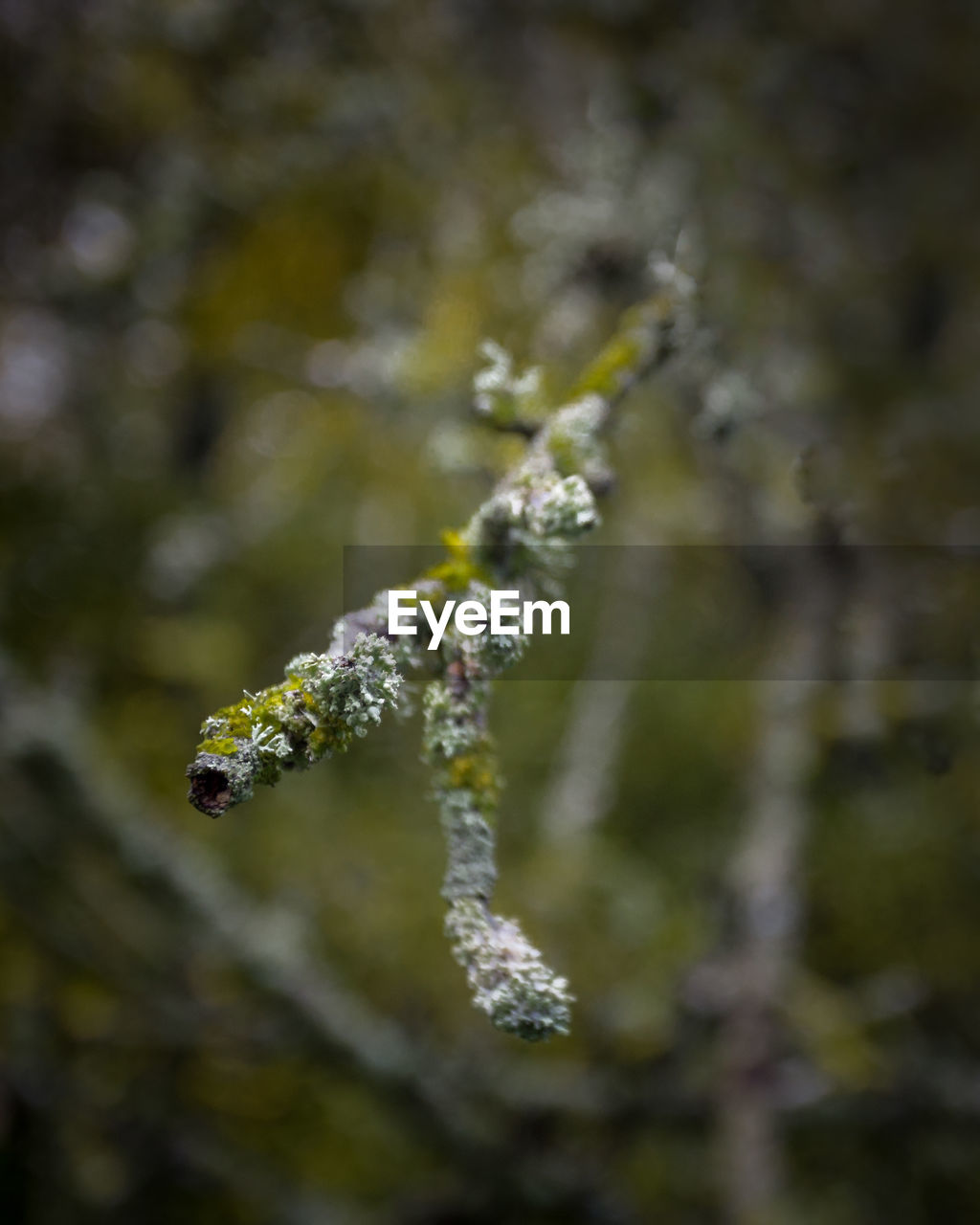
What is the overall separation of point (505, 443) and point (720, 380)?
0.38 m

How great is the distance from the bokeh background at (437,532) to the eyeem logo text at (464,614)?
1.47 meters

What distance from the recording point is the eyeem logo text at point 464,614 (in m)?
0.70

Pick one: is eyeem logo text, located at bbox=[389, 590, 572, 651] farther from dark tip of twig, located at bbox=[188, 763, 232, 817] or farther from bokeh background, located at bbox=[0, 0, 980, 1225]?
bokeh background, located at bbox=[0, 0, 980, 1225]

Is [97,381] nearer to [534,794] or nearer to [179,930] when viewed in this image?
[179,930]

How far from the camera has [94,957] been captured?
2.89 metres

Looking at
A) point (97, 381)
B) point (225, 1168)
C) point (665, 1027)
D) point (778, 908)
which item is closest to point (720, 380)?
point (778, 908)

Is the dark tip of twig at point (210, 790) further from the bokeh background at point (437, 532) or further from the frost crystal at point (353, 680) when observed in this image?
the bokeh background at point (437, 532)

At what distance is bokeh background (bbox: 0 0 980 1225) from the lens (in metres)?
2.49

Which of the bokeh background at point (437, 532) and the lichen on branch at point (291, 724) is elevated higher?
the bokeh background at point (437, 532)

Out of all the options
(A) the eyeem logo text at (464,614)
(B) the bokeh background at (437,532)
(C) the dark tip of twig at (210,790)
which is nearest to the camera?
(C) the dark tip of twig at (210,790)
